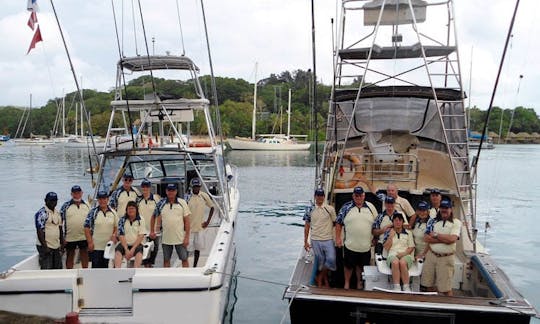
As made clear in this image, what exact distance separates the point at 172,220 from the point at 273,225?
32.9 feet

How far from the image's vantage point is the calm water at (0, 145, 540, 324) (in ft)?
34.0

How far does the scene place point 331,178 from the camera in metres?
8.91

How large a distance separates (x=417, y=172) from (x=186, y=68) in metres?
4.70

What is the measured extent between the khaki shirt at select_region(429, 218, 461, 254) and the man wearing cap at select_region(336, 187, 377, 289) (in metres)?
0.81

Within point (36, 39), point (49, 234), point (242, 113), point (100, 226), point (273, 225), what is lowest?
point (273, 225)

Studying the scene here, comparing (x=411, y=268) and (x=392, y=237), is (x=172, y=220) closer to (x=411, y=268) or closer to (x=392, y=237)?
(x=392, y=237)

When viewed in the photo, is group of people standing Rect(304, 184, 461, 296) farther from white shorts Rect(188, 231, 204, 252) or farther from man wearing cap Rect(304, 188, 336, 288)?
white shorts Rect(188, 231, 204, 252)

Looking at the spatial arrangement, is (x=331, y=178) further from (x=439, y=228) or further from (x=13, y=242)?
(x=13, y=242)

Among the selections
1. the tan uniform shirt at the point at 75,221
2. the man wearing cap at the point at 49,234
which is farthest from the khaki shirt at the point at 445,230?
the man wearing cap at the point at 49,234

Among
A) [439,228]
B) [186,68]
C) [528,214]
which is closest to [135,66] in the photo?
[186,68]

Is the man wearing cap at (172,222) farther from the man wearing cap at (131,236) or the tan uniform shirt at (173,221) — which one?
the man wearing cap at (131,236)

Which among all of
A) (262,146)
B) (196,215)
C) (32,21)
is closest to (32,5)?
(32,21)

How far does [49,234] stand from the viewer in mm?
6719

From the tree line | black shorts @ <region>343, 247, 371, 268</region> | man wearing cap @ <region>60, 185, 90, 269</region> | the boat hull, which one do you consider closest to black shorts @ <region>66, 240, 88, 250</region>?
man wearing cap @ <region>60, 185, 90, 269</region>
